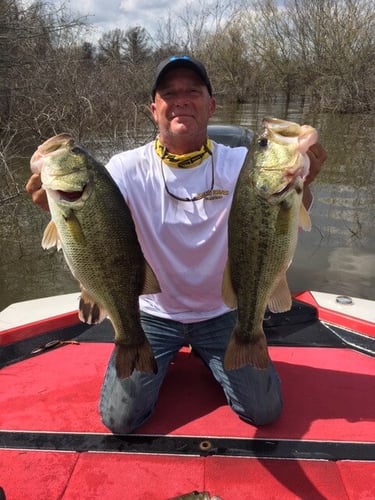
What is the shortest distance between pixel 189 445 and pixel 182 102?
6.90 feet

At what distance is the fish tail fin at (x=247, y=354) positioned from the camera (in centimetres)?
261

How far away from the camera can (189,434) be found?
273 centimetres

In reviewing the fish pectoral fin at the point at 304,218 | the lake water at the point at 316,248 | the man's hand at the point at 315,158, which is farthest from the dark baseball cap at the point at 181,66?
the lake water at the point at 316,248

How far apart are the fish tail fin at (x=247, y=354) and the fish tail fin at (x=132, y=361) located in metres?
0.43

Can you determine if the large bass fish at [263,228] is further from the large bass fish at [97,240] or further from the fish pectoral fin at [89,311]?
the fish pectoral fin at [89,311]

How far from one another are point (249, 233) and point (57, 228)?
972mm

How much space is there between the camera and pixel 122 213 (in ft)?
8.03

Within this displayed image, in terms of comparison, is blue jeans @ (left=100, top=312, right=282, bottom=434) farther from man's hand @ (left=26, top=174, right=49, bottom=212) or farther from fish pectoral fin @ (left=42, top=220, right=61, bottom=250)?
man's hand @ (left=26, top=174, right=49, bottom=212)

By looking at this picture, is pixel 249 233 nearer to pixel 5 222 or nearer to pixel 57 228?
pixel 57 228

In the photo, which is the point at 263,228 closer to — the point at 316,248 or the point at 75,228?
the point at 75,228

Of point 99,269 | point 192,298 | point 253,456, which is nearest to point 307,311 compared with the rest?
point 192,298

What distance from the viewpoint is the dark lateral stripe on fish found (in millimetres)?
2561

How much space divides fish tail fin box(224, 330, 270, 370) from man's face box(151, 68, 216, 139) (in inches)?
54.4

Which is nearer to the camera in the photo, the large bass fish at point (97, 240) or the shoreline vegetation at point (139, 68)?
the large bass fish at point (97, 240)
